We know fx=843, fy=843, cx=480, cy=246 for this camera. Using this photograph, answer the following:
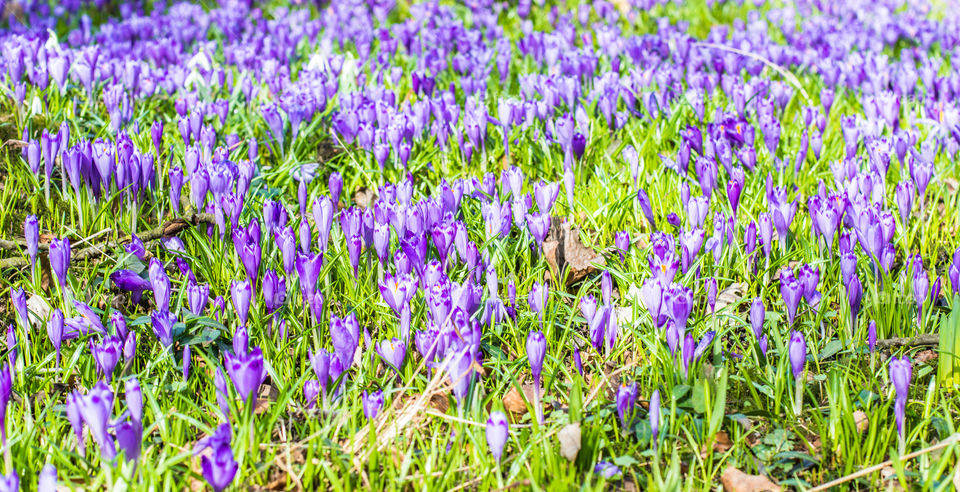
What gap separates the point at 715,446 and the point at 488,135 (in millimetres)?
2229

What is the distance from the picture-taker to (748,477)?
199cm

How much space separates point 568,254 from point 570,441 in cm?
108

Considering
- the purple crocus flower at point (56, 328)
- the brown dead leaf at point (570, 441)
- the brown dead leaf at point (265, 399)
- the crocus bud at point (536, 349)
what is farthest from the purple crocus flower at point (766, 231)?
the purple crocus flower at point (56, 328)

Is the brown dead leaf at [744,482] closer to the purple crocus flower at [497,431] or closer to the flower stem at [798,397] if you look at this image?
the flower stem at [798,397]

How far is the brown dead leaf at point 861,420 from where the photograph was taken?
83.5 inches

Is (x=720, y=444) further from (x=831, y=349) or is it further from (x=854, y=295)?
(x=854, y=295)

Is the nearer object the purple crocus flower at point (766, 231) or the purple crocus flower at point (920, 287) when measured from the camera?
the purple crocus flower at point (920, 287)

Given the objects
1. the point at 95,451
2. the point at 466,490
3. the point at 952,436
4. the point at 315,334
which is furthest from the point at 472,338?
the point at 952,436

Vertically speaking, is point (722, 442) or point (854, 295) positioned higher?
point (854, 295)

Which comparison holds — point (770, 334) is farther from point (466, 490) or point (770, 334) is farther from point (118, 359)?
point (118, 359)

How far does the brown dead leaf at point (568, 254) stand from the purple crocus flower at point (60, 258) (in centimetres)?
149

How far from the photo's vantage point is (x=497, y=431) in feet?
6.08

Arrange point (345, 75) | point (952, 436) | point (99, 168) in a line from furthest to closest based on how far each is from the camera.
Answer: point (345, 75)
point (99, 168)
point (952, 436)

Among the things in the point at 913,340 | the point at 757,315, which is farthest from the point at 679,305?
the point at 913,340
